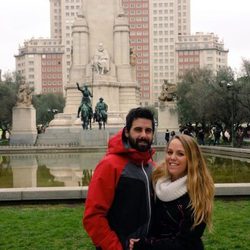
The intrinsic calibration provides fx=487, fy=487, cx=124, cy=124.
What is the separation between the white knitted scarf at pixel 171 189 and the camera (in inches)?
150

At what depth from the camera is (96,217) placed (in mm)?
3771

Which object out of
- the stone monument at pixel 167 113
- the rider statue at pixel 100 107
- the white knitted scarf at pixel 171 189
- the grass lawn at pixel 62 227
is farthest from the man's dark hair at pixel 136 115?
Answer: the stone monument at pixel 167 113

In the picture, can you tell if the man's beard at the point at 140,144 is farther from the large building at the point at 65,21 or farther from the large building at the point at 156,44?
the large building at the point at 156,44

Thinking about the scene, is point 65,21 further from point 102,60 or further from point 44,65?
point 102,60

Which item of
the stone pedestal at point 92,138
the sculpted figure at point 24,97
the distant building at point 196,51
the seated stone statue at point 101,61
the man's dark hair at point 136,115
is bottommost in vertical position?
the stone pedestal at point 92,138

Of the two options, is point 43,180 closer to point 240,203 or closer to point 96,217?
point 240,203

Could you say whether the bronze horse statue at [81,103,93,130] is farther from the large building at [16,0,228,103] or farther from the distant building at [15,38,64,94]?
the distant building at [15,38,64,94]

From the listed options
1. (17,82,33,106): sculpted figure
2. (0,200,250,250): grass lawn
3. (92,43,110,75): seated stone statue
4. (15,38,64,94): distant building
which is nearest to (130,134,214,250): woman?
(0,200,250,250): grass lawn

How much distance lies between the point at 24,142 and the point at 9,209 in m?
36.3

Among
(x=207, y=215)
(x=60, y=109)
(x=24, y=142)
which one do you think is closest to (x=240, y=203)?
(x=207, y=215)

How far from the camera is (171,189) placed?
12.5ft

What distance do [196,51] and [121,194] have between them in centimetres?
15520

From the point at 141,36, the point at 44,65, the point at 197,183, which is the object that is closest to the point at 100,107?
the point at 197,183

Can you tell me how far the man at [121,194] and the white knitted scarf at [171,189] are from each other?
0.34ft
